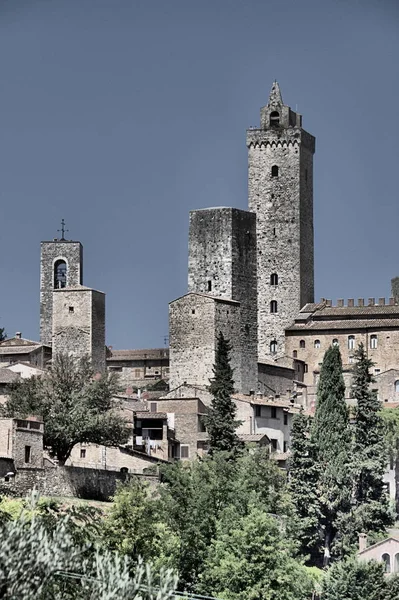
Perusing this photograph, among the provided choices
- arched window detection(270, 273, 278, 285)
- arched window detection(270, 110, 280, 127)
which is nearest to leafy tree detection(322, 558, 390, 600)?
arched window detection(270, 273, 278, 285)

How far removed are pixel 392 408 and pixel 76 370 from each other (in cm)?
1785

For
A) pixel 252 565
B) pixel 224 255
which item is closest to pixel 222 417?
pixel 224 255

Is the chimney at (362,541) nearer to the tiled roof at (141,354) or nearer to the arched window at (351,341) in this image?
the tiled roof at (141,354)

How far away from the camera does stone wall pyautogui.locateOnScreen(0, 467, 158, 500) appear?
171ft

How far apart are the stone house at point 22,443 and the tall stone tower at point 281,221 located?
35.8 metres

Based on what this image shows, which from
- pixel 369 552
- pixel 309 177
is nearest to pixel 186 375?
pixel 369 552

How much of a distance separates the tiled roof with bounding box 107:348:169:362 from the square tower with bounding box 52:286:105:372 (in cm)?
1028

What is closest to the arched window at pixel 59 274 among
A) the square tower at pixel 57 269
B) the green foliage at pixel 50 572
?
the square tower at pixel 57 269

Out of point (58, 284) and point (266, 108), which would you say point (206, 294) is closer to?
point (58, 284)

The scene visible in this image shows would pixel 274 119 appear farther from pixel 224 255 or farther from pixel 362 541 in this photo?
pixel 362 541

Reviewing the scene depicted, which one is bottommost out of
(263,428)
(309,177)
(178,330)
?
(263,428)

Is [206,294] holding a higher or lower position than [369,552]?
higher

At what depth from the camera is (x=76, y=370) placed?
6419 cm

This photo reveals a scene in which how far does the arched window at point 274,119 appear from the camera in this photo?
321ft
